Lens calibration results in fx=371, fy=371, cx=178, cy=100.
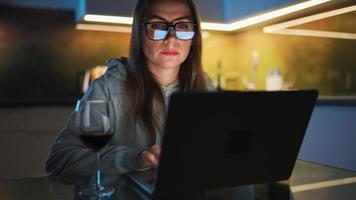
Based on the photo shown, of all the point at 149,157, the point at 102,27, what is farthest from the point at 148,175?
the point at 102,27

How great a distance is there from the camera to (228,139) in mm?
640

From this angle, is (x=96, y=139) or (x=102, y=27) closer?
(x=96, y=139)

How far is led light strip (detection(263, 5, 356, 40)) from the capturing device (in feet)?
7.06

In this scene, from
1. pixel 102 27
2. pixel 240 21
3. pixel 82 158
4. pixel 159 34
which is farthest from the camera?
pixel 102 27

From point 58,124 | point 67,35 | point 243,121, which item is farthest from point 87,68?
point 243,121

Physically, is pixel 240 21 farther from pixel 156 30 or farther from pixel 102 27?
pixel 156 30

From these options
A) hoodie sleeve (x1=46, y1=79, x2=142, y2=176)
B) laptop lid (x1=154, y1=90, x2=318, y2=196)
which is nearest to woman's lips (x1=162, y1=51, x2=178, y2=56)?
hoodie sleeve (x1=46, y1=79, x2=142, y2=176)

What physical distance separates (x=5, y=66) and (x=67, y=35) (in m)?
0.52

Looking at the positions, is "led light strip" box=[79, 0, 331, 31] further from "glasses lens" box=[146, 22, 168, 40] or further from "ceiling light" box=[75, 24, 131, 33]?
"glasses lens" box=[146, 22, 168, 40]

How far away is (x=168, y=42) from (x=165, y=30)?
0.13 feet

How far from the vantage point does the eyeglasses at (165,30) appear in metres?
1.17

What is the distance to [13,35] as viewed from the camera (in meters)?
2.79

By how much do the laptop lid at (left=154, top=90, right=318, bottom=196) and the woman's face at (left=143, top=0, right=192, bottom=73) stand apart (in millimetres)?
588

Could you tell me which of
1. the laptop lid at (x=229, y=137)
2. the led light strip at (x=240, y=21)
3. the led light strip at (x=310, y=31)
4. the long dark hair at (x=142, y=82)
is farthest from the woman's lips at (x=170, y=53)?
the led light strip at (x=310, y=31)
